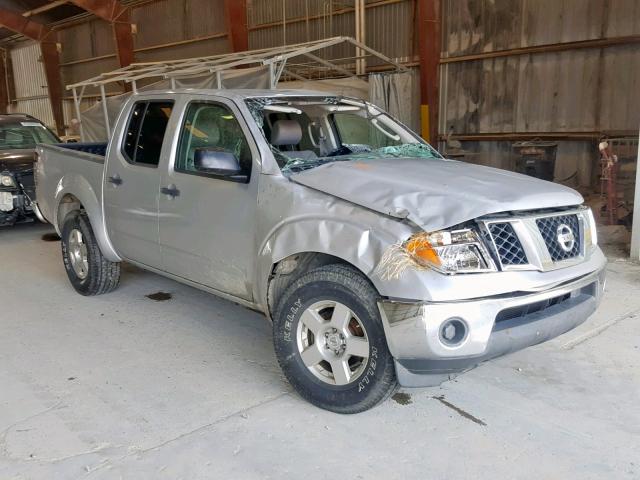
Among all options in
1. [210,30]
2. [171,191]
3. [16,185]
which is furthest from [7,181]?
[210,30]

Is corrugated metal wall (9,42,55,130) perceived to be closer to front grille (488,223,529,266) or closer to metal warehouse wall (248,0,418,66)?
metal warehouse wall (248,0,418,66)

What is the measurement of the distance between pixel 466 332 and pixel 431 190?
0.81m

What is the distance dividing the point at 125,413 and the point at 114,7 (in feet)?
60.3

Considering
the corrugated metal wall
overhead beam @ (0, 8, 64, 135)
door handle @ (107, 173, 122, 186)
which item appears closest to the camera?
door handle @ (107, 173, 122, 186)

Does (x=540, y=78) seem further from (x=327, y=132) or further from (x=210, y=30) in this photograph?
(x=210, y=30)

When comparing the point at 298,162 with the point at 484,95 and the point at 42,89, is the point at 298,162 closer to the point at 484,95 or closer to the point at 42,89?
the point at 484,95

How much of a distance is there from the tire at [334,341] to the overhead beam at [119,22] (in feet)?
58.2

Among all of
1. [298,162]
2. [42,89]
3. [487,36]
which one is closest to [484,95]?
[487,36]

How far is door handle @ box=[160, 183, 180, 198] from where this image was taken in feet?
13.8

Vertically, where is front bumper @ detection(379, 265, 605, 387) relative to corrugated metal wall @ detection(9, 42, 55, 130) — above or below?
below

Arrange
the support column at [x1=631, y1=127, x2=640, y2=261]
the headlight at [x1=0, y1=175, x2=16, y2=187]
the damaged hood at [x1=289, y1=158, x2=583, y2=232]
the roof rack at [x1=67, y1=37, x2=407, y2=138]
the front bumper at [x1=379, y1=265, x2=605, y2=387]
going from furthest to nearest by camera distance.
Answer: the roof rack at [x1=67, y1=37, x2=407, y2=138] < the headlight at [x1=0, y1=175, x2=16, y2=187] < the support column at [x1=631, y1=127, x2=640, y2=261] < the damaged hood at [x1=289, y1=158, x2=583, y2=232] < the front bumper at [x1=379, y1=265, x2=605, y2=387]

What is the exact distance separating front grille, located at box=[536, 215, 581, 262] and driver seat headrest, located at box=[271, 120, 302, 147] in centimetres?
166

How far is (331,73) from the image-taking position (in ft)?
48.3

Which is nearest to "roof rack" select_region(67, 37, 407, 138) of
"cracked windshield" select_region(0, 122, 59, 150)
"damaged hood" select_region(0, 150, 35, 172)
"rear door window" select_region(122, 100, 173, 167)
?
"cracked windshield" select_region(0, 122, 59, 150)
